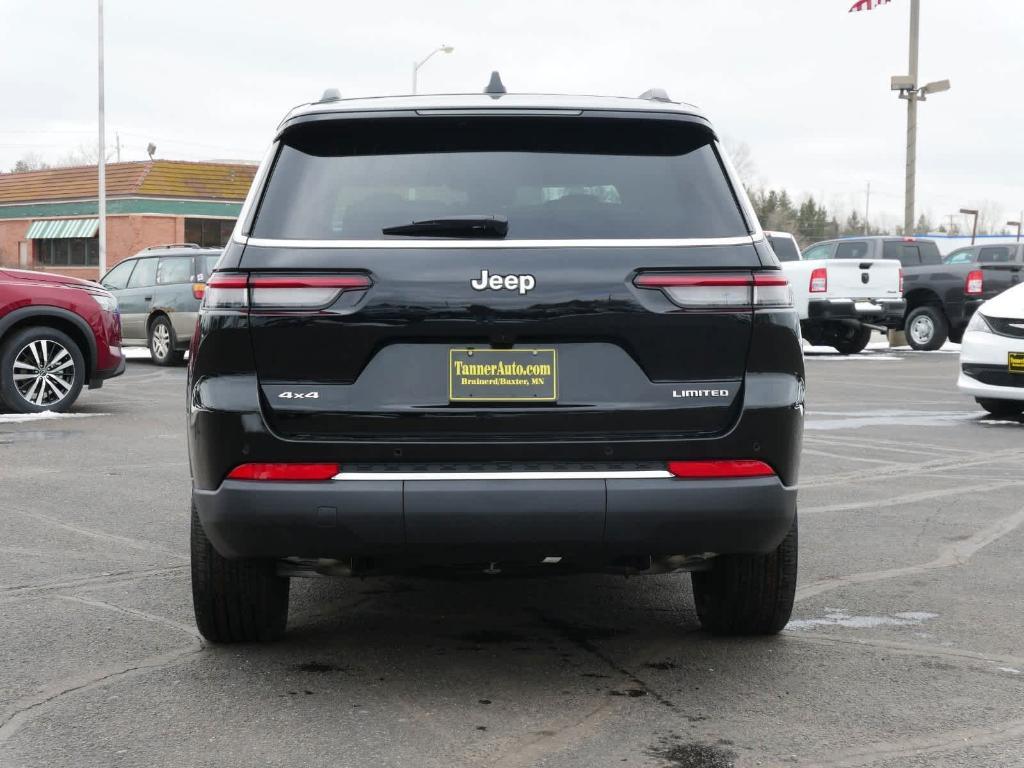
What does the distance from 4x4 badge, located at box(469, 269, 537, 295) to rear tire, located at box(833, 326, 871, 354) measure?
2106 cm

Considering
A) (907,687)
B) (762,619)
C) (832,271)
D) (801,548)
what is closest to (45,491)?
(801,548)

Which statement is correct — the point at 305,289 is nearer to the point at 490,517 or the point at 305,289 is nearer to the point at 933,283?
the point at 490,517

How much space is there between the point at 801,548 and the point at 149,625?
314 cm

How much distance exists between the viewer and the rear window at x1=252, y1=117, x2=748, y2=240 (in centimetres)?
397

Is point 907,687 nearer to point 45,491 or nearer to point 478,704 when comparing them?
point 478,704

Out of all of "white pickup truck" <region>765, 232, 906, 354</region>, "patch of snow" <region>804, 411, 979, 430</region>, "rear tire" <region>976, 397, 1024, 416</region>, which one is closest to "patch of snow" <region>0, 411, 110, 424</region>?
"patch of snow" <region>804, 411, 979, 430</region>

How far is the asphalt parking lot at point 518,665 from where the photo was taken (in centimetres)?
364

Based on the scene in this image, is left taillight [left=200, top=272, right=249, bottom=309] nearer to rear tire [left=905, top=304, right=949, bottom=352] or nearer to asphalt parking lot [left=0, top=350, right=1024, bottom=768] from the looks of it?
asphalt parking lot [left=0, top=350, right=1024, bottom=768]

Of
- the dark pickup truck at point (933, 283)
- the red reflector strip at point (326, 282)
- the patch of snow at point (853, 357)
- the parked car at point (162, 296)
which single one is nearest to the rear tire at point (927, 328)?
the dark pickup truck at point (933, 283)

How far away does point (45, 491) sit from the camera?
809cm

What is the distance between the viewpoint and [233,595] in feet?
14.6

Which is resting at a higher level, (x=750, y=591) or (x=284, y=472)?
(x=284, y=472)

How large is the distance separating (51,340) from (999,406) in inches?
357

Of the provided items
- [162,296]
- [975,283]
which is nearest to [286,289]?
[162,296]
